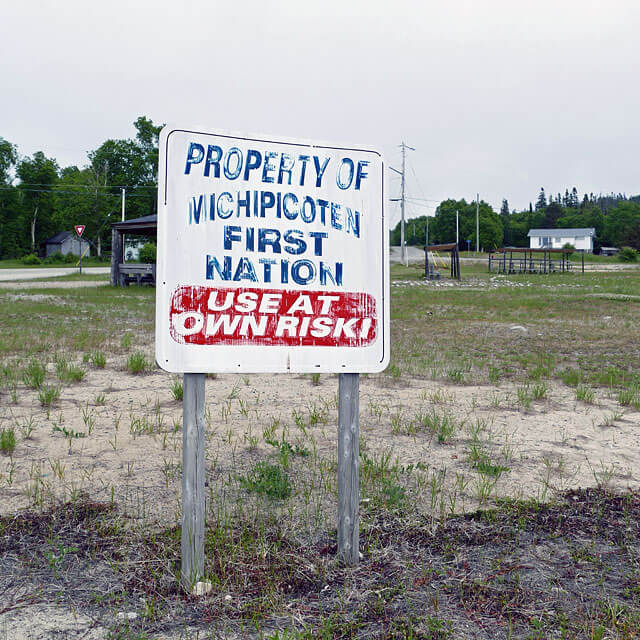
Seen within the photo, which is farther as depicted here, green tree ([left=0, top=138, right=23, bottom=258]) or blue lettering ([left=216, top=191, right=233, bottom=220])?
green tree ([left=0, top=138, right=23, bottom=258])

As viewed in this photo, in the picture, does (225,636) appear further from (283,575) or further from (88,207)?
(88,207)

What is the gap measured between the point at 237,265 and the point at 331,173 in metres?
0.66

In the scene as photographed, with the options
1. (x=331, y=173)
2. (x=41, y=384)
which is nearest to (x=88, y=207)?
(x=41, y=384)

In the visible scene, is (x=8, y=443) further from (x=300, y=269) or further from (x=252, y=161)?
(x=252, y=161)

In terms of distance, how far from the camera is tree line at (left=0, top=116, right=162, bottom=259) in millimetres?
54938

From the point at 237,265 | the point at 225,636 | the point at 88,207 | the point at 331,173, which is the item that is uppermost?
the point at 88,207

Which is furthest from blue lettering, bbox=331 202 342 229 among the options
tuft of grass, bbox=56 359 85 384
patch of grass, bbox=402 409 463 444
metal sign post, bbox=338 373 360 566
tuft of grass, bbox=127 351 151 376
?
tuft of grass, bbox=127 351 151 376

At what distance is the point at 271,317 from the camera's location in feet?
9.73

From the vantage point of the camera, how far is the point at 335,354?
3.05 meters

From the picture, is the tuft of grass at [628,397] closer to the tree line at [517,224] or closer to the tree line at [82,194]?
the tree line at [82,194]

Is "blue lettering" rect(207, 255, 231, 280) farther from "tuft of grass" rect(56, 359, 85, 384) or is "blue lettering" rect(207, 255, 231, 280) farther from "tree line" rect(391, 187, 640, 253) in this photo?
"tree line" rect(391, 187, 640, 253)

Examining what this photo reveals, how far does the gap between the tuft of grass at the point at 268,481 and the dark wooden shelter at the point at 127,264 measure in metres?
20.0

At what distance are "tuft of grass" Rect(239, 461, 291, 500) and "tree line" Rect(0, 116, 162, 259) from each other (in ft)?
159

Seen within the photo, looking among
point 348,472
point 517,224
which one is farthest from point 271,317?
point 517,224
